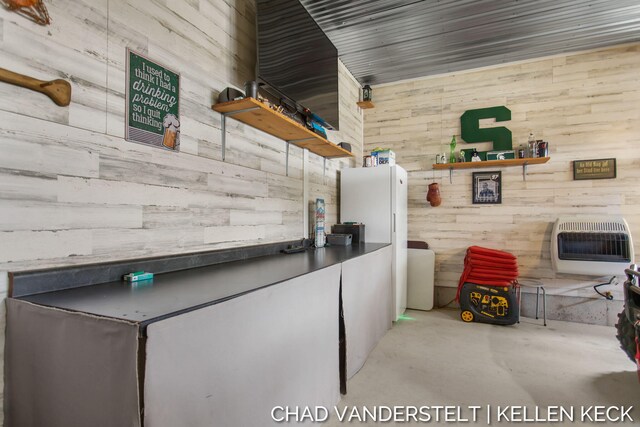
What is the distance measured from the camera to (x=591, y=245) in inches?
133

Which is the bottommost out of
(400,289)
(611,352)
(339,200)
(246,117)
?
(611,352)

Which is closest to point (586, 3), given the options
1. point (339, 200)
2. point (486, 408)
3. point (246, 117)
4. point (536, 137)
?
point (536, 137)

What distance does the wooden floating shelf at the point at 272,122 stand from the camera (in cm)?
194

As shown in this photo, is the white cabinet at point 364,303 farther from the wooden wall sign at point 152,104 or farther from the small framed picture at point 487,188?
the small framed picture at point 487,188

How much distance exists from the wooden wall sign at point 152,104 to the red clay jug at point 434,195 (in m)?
3.36

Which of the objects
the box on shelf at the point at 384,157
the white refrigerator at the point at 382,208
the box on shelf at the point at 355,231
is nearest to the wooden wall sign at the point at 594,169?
the white refrigerator at the point at 382,208

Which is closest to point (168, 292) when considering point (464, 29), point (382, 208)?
point (382, 208)

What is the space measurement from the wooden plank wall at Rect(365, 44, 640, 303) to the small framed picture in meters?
0.08

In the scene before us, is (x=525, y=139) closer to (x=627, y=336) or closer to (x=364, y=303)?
(x=627, y=336)

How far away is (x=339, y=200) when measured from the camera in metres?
3.96

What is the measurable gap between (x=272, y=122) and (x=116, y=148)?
3.47 ft

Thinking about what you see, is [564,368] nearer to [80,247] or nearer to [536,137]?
[536,137]

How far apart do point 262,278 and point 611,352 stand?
10.9 feet

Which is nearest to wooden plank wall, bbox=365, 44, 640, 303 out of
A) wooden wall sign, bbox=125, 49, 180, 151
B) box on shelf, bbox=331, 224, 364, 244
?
box on shelf, bbox=331, 224, 364, 244
